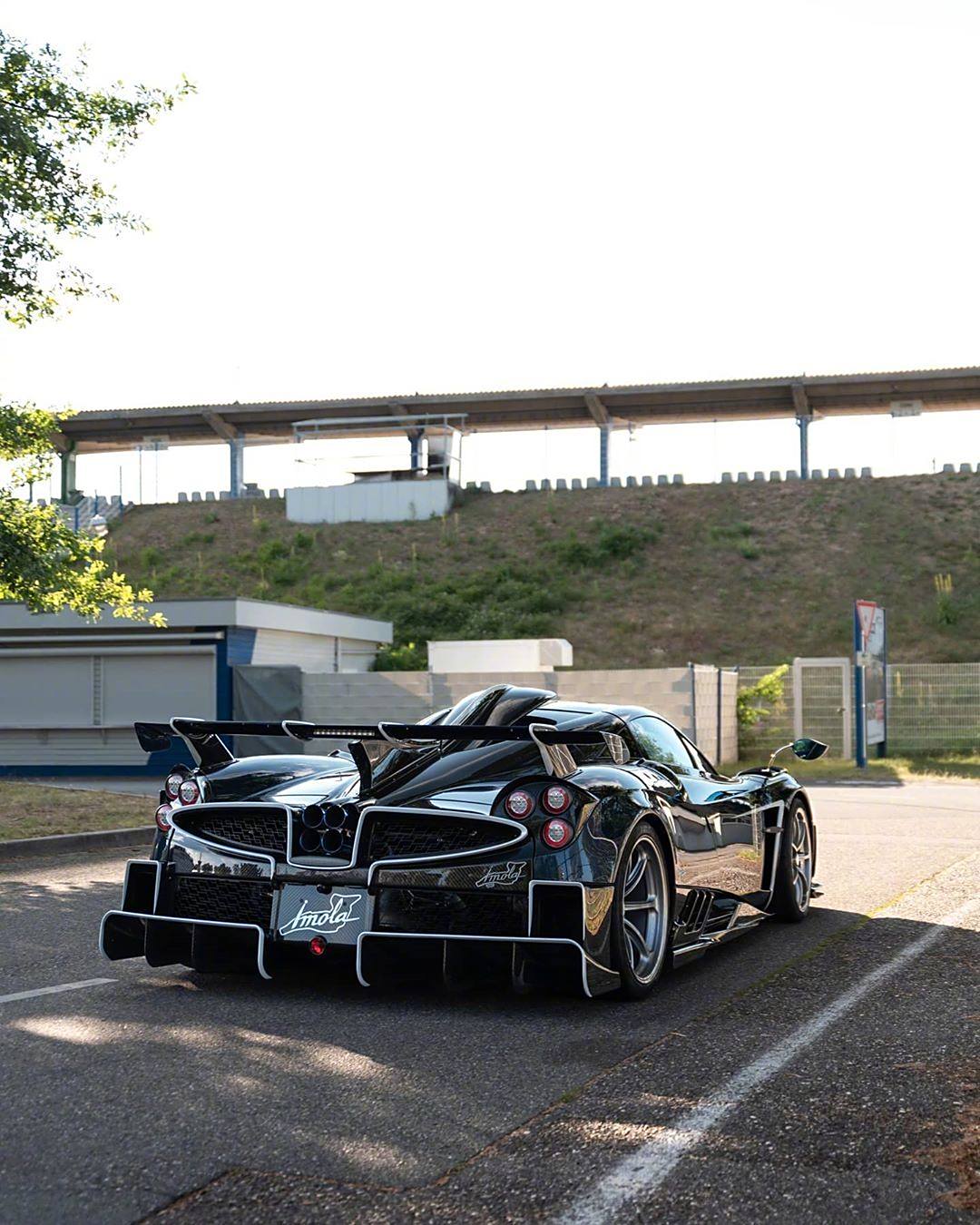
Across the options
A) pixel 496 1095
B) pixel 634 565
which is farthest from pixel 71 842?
pixel 634 565

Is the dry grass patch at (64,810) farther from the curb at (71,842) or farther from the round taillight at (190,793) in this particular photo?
the round taillight at (190,793)

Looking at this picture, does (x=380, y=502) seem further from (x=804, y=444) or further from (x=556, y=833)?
(x=556, y=833)

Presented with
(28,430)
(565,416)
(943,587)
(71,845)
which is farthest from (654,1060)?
(565,416)

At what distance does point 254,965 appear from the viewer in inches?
240

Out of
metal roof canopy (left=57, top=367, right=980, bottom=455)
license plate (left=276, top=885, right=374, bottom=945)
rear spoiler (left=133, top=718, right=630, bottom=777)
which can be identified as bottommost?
license plate (left=276, top=885, right=374, bottom=945)

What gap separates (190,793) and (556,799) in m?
1.72

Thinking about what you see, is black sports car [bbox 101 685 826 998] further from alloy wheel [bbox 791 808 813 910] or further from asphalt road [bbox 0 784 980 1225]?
alloy wheel [bbox 791 808 813 910]

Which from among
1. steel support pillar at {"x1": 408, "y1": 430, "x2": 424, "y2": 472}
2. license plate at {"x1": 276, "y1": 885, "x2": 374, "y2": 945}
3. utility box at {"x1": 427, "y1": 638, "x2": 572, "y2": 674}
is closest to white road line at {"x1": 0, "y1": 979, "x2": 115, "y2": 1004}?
license plate at {"x1": 276, "y1": 885, "x2": 374, "y2": 945}

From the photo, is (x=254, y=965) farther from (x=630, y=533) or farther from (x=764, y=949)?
(x=630, y=533)

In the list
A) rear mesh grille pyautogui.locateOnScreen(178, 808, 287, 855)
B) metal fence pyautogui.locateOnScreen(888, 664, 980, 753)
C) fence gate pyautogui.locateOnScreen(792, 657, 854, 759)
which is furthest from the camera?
fence gate pyautogui.locateOnScreen(792, 657, 854, 759)

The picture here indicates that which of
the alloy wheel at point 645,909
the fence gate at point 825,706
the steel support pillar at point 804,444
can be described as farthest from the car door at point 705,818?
the steel support pillar at point 804,444

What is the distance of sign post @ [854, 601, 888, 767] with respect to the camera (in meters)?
27.1

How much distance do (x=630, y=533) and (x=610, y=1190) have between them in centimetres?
5492

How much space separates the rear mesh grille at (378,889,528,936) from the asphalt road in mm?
359
